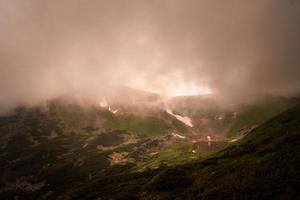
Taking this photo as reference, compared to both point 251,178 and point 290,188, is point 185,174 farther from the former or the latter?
point 290,188

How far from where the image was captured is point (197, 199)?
61.0 meters

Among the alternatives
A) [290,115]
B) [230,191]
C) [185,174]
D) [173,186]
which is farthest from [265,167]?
[290,115]

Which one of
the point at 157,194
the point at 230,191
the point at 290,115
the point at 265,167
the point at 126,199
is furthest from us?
the point at 290,115

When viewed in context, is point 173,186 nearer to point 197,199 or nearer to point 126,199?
point 126,199

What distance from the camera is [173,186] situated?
89875 mm

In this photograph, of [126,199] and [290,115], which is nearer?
[126,199]

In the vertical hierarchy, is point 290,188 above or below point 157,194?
above

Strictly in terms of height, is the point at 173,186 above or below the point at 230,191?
below

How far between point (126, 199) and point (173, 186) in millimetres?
22402

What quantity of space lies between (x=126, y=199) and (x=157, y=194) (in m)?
20.1

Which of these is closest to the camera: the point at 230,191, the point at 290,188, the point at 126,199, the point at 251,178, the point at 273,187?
the point at 290,188

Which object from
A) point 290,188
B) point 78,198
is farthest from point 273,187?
point 78,198

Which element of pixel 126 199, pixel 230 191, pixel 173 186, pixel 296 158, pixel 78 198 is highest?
pixel 296 158

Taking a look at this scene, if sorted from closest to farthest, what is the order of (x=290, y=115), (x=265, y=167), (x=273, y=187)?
1. (x=273, y=187)
2. (x=265, y=167)
3. (x=290, y=115)
